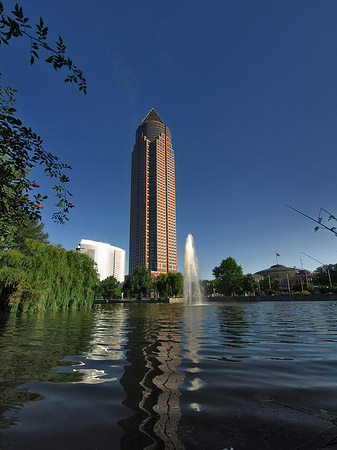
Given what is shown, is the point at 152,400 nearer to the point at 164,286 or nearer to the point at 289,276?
the point at 164,286

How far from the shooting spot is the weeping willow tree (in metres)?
17.0

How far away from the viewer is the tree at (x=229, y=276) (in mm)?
68744

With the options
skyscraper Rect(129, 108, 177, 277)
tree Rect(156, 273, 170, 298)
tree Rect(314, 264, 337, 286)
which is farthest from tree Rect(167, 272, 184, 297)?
skyscraper Rect(129, 108, 177, 277)

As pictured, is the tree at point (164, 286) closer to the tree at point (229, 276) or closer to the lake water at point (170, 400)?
the tree at point (229, 276)

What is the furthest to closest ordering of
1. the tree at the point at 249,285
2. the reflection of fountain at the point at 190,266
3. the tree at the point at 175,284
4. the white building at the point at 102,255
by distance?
the white building at the point at 102,255 → the tree at the point at 175,284 → the tree at the point at 249,285 → the reflection of fountain at the point at 190,266

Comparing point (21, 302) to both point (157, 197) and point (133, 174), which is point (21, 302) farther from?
point (133, 174)

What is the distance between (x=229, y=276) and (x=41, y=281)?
62143 millimetres

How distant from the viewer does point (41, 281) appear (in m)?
18.3

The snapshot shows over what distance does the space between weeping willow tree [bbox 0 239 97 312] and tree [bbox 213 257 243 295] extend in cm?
5252

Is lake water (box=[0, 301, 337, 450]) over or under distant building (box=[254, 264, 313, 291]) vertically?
under

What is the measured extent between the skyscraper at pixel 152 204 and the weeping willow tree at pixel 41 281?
133929 millimetres

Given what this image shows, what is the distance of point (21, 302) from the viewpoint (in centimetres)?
1708

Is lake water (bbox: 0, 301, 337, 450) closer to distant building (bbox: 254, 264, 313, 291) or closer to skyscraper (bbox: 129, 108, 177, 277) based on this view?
distant building (bbox: 254, 264, 313, 291)

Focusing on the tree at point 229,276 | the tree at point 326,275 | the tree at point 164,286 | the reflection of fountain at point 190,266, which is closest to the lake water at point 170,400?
the reflection of fountain at point 190,266
